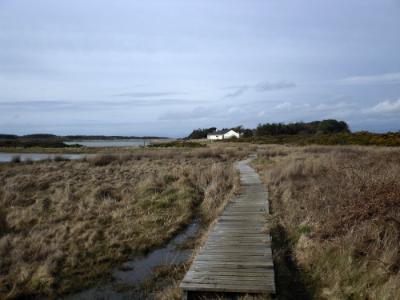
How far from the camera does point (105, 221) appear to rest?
434 inches

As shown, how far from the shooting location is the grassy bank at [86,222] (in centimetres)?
720

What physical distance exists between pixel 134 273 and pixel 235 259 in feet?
7.47

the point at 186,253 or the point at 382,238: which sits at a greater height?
the point at 382,238

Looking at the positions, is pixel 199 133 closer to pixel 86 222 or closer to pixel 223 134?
pixel 223 134

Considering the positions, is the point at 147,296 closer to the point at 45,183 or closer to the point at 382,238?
the point at 382,238

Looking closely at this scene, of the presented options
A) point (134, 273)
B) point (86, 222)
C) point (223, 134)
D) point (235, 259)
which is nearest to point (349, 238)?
point (235, 259)

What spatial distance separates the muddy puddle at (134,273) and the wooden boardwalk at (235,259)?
1050 millimetres

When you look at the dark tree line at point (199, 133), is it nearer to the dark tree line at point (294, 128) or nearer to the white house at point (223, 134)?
the white house at point (223, 134)

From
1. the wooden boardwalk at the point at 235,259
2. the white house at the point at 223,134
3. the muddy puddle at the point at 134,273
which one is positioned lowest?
the muddy puddle at the point at 134,273

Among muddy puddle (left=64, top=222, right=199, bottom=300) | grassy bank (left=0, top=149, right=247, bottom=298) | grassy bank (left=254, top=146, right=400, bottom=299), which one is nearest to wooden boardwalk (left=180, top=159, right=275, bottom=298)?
grassy bank (left=254, top=146, right=400, bottom=299)

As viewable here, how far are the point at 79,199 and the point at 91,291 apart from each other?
830cm

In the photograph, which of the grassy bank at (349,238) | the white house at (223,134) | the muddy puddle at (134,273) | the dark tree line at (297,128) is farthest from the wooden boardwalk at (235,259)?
the white house at (223,134)

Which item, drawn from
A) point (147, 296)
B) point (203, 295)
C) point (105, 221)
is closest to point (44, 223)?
point (105, 221)

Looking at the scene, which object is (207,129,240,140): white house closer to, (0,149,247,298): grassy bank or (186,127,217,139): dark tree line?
(186,127,217,139): dark tree line
